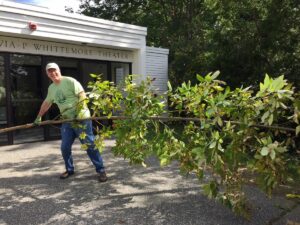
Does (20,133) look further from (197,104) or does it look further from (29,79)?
(197,104)

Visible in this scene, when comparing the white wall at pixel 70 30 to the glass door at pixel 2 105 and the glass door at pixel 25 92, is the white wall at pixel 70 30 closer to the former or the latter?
the glass door at pixel 25 92

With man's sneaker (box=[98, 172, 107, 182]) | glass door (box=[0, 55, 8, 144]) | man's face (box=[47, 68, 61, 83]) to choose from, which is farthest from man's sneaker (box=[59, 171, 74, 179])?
glass door (box=[0, 55, 8, 144])

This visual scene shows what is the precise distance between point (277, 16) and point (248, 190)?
7.24 m

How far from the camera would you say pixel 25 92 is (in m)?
10.2

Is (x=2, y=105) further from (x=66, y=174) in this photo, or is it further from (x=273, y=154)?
(x=273, y=154)

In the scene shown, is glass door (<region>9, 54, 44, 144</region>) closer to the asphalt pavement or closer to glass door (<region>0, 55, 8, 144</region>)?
glass door (<region>0, 55, 8, 144</region>)

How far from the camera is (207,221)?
3.96 m

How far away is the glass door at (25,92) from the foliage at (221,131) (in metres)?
6.59

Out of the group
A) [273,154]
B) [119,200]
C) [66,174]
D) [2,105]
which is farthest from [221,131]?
[2,105]

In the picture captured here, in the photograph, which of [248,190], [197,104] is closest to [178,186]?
[248,190]

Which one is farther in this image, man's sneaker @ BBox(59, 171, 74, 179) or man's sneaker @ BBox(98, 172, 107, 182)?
man's sneaker @ BBox(59, 171, 74, 179)

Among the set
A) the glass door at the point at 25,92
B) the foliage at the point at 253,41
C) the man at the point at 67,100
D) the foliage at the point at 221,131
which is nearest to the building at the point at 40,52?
the glass door at the point at 25,92

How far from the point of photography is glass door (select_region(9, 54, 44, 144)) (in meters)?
9.88

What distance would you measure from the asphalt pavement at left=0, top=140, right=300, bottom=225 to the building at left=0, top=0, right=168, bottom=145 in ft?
11.3
